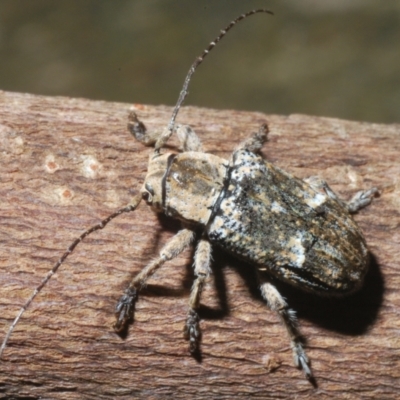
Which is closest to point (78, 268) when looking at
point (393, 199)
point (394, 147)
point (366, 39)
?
point (393, 199)

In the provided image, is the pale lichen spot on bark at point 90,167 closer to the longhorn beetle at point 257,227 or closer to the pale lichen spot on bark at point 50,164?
the pale lichen spot on bark at point 50,164

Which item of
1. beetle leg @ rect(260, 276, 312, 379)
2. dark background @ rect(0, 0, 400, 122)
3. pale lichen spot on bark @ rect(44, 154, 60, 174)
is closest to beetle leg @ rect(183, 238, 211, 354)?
beetle leg @ rect(260, 276, 312, 379)

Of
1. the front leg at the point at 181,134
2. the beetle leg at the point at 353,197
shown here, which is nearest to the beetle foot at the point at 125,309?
the front leg at the point at 181,134

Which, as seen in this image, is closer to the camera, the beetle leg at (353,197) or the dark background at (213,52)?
the beetle leg at (353,197)

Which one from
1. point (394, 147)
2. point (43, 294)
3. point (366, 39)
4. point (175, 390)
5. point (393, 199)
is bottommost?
point (175, 390)

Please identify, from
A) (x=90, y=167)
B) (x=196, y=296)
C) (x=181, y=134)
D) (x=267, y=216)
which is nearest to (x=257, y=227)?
(x=267, y=216)

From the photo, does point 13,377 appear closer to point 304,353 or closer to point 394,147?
point 304,353

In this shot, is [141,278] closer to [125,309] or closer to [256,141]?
[125,309]
